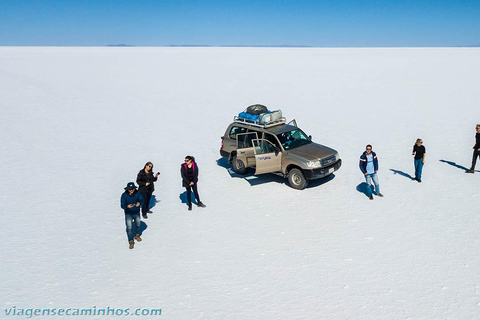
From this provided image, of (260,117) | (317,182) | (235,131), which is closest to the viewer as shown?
(317,182)

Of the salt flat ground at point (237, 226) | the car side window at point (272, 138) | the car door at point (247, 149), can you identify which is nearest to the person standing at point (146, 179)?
the salt flat ground at point (237, 226)

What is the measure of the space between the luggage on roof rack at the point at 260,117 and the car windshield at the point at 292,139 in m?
0.68

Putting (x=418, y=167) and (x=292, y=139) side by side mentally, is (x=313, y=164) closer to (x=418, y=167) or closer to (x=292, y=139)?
(x=292, y=139)

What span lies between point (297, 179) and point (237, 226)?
299cm

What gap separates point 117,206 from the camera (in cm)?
1053

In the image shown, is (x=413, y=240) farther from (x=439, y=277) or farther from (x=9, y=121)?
(x=9, y=121)

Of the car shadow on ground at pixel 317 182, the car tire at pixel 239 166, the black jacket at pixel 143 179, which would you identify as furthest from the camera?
the car tire at pixel 239 166

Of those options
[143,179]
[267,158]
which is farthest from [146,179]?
[267,158]

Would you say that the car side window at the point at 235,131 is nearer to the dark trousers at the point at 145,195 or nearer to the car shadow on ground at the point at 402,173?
the dark trousers at the point at 145,195

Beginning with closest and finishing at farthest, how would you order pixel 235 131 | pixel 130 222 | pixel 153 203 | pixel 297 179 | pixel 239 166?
pixel 130 222, pixel 153 203, pixel 297 179, pixel 239 166, pixel 235 131

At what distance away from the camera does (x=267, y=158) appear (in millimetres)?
11359

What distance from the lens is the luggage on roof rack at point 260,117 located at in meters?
12.3

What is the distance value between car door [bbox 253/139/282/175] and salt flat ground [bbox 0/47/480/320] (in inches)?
24.9

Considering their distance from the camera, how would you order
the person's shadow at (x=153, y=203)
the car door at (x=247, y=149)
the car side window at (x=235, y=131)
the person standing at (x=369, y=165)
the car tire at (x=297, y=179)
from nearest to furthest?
the person standing at (x=369, y=165) → the person's shadow at (x=153, y=203) → the car tire at (x=297, y=179) → the car door at (x=247, y=149) → the car side window at (x=235, y=131)
